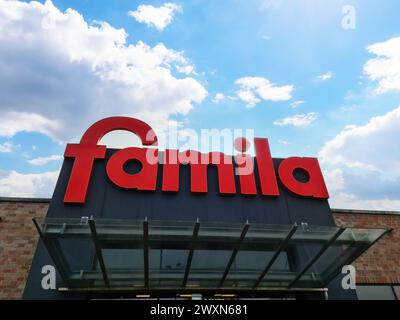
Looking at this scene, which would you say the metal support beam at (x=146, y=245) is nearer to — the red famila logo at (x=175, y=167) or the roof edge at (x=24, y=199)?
the red famila logo at (x=175, y=167)

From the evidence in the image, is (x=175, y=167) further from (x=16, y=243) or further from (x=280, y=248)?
(x=16, y=243)

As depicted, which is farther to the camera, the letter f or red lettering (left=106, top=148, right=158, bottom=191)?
red lettering (left=106, top=148, right=158, bottom=191)

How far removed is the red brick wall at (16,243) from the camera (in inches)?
351

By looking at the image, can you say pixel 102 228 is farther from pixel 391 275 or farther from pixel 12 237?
pixel 391 275

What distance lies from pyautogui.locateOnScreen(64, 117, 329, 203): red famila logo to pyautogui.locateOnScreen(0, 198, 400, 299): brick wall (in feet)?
6.55

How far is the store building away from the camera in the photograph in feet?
22.4

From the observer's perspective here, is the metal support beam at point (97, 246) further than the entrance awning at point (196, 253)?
No

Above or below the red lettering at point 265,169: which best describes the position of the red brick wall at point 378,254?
below

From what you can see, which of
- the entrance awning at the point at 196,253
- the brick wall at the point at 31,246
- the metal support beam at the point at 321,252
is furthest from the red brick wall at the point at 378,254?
the metal support beam at the point at 321,252

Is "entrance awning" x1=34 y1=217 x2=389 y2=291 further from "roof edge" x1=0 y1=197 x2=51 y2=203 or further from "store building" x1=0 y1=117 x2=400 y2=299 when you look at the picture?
"roof edge" x1=0 y1=197 x2=51 y2=203

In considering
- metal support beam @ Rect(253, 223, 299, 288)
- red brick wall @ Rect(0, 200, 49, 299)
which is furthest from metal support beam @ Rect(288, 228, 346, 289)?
red brick wall @ Rect(0, 200, 49, 299)

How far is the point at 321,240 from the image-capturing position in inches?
274

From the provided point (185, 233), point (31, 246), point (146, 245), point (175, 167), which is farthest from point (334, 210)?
point (31, 246)

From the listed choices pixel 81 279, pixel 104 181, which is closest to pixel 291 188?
pixel 104 181
